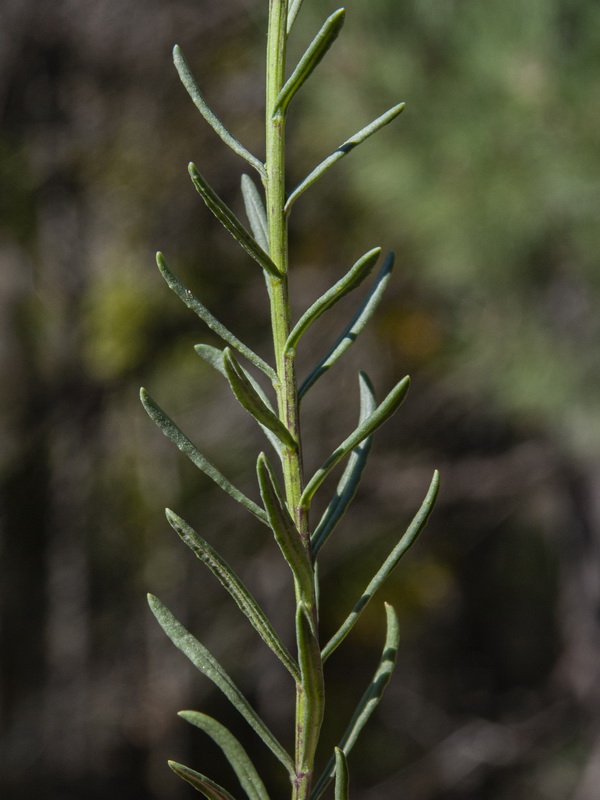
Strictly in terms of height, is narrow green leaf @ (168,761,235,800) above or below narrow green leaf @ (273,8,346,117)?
below

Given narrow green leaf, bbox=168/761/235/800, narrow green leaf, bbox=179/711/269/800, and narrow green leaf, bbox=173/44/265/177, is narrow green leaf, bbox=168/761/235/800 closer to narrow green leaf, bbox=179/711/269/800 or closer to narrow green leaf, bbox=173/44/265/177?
narrow green leaf, bbox=179/711/269/800

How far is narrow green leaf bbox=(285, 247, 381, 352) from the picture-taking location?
163 mm

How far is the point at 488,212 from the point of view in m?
1.28

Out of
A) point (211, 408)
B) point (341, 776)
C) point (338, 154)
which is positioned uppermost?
point (211, 408)

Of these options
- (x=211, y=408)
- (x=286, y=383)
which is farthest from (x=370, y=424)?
(x=211, y=408)

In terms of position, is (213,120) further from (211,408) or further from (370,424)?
(211,408)

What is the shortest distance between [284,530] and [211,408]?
2.04 m

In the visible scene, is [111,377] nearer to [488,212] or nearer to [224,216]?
[488,212]

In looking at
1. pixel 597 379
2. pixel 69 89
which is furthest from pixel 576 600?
pixel 69 89

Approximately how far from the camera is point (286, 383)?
0.17m

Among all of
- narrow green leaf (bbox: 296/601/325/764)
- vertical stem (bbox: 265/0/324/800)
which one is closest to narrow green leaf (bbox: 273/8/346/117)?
vertical stem (bbox: 265/0/324/800)

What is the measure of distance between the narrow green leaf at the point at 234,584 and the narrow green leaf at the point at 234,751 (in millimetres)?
21

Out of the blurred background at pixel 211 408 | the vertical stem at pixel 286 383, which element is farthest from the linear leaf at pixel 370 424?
the blurred background at pixel 211 408

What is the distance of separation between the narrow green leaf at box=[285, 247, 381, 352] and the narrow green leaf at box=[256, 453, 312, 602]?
0.03 m
